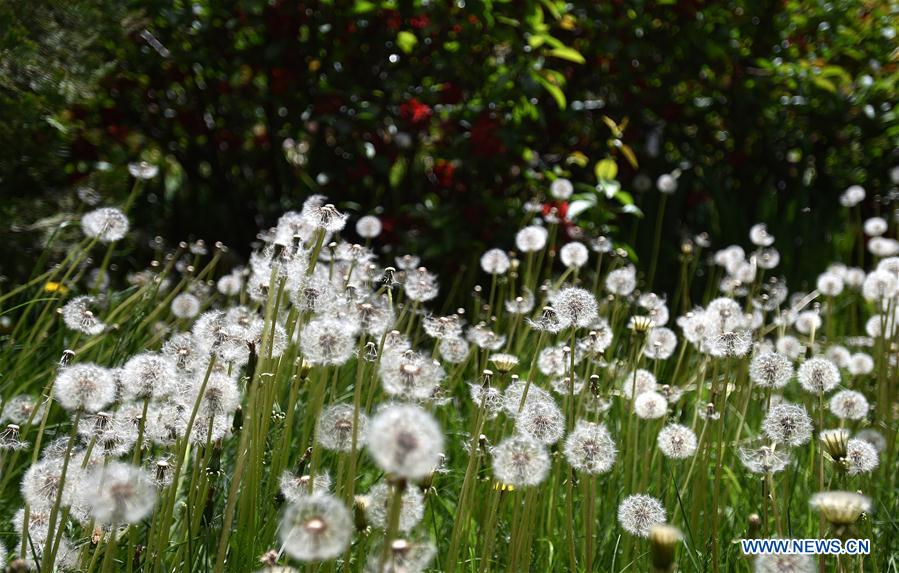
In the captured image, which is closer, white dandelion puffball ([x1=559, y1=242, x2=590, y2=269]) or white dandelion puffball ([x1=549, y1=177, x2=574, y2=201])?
white dandelion puffball ([x1=559, y1=242, x2=590, y2=269])

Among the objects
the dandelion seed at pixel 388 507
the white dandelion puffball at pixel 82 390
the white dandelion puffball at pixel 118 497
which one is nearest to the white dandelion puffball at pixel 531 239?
the dandelion seed at pixel 388 507

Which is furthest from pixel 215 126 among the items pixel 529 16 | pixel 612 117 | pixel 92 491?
pixel 92 491

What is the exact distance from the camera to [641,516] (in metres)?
1.65

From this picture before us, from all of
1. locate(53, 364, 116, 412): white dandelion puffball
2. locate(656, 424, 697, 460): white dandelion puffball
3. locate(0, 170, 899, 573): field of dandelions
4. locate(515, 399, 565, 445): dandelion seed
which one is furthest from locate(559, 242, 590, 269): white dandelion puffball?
locate(53, 364, 116, 412): white dandelion puffball

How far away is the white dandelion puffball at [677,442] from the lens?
193cm

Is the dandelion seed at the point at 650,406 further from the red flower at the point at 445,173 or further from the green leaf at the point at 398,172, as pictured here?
the green leaf at the point at 398,172

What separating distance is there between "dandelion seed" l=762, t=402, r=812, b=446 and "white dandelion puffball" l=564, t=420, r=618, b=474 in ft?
0.97

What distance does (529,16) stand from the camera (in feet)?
13.0

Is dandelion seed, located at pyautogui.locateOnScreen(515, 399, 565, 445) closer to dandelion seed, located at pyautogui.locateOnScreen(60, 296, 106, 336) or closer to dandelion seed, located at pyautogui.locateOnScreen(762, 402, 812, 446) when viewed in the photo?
dandelion seed, located at pyautogui.locateOnScreen(762, 402, 812, 446)

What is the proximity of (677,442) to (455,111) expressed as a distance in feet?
8.78

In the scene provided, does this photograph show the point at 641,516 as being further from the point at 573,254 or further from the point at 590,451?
the point at 573,254

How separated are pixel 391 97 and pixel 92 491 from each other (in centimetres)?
342

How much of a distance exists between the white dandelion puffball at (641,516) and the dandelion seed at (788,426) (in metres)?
0.25

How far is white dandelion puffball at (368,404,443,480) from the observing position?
0.89 metres
